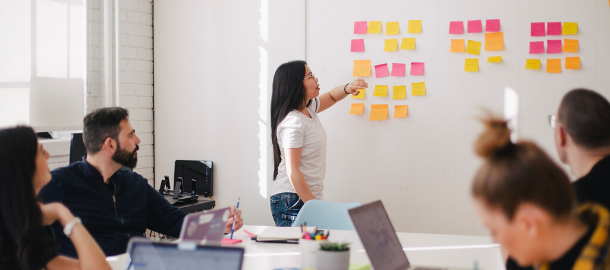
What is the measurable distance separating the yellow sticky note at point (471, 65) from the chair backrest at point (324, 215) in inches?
51.5

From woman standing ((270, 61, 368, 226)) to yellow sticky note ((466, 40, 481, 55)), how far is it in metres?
1.01

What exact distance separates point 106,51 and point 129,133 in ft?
5.67

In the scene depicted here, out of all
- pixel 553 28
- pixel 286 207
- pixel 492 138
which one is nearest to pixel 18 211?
pixel 492 138

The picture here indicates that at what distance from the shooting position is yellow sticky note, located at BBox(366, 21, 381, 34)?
3248 millimetres

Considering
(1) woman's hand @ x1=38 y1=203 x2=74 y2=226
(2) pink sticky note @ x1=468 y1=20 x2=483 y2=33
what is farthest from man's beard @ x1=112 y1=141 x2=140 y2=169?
(2) pink sticky note @ x1=468 y1=20 x2=483 y2=33

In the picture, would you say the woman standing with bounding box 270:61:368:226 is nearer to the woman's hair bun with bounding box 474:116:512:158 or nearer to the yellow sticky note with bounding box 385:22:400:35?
the yellow sticky note with bounding box 385:22:400:35

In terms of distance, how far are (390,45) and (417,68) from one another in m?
0.23

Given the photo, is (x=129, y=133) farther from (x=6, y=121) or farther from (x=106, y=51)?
(x=106, y=51)

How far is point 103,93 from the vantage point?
3.78 metres

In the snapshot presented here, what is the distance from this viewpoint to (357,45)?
3.30 metres

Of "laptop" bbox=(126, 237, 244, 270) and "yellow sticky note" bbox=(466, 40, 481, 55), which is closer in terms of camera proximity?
"laptop" bbox=(126, 237, 244, 270)

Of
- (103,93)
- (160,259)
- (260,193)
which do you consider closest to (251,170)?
(260,193)

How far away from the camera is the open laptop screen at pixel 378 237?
147 cm

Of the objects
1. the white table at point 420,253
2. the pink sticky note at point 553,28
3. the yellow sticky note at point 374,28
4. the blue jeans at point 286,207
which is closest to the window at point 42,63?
the blue jeans at point 286,207
